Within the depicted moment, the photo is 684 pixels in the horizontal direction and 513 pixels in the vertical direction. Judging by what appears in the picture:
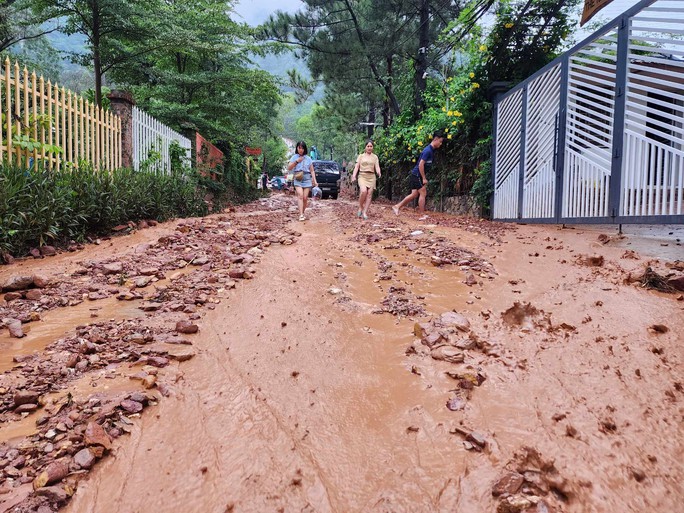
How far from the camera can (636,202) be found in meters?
4.40

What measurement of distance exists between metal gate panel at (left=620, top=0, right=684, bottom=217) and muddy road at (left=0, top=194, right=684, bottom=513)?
2.67ft

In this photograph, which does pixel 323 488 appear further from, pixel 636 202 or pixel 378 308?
pixel 636 202

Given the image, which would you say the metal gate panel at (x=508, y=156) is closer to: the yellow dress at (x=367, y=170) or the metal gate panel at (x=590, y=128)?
the metal gate panel at (x=590, y=128)

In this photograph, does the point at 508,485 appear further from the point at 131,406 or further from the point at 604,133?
the point at 604,133

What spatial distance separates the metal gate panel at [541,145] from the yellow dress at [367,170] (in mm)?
2938

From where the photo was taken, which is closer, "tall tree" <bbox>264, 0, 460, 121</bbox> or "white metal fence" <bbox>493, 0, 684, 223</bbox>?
"white metal fence" <bbox>493, 0, 684, 223</bbox>

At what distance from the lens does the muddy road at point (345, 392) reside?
52.9 inches

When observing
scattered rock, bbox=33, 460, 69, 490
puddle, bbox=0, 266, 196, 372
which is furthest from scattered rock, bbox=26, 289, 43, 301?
scattered rock, bbox=33, 460, 69, 490

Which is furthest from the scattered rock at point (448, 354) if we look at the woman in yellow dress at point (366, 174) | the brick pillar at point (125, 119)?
the brick pillar at point (125, 119)

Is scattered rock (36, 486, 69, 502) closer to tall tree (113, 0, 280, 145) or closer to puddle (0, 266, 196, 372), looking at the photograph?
puddle (0, 266, 196, 372)

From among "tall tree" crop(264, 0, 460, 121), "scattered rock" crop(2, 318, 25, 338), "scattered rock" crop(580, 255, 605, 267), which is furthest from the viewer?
"tall tree" crop(264, 0, 460, 121)

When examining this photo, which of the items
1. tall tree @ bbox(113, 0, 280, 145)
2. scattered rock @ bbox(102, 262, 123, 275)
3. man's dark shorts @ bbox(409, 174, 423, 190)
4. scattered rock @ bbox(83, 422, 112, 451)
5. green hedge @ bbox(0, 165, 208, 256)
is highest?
tall tree @ bbox(113, 0, 280, 145)

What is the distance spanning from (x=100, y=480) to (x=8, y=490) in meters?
0.25

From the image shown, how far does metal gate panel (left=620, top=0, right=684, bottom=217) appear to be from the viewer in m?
3.89
